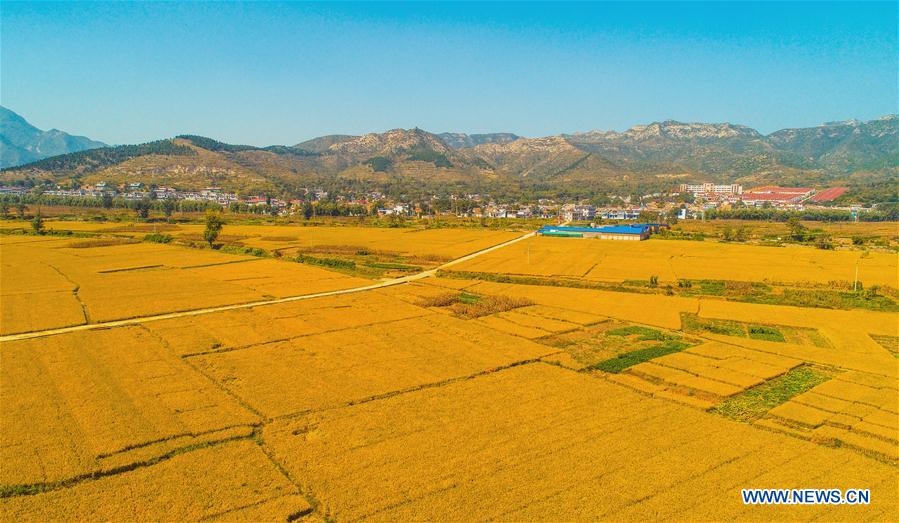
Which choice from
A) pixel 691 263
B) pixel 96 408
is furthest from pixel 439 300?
pixel 691 263

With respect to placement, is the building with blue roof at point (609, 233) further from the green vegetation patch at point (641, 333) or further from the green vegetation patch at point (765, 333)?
the green vegetation patch at point (641, 333)

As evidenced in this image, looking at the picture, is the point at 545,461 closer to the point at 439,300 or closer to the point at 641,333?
the point at 641,333

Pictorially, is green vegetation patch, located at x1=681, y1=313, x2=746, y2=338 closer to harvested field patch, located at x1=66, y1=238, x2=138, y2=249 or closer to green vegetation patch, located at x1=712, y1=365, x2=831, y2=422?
green vegetation patch, located at x1=712, y1=365, x2=831, y2=422

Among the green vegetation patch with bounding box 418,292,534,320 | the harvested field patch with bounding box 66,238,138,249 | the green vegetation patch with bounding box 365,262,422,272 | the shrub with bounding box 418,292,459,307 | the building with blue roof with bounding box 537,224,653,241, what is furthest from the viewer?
the building with blue roof with bounding box 537,224,653,241

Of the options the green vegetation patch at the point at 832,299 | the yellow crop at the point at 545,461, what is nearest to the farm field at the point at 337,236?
the green vegetation patch at the point at 832,299

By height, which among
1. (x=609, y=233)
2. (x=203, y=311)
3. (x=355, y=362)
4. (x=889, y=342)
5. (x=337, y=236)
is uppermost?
(x=609, y=233)

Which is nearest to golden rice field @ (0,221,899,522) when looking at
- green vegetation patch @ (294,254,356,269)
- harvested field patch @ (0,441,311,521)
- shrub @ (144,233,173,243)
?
harvested field patch @ (0,441,311,521)
